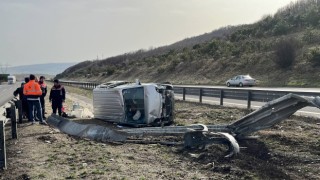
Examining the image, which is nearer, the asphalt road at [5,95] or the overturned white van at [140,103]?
the overturned white van at [140,103]

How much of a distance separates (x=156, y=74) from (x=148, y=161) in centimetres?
5569

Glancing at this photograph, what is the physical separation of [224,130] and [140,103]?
11.9 feet

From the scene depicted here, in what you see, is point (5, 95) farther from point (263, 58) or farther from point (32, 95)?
point (263, 58)

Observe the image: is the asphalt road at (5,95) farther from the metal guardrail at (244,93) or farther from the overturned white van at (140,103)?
the overturned white van at (140,103)

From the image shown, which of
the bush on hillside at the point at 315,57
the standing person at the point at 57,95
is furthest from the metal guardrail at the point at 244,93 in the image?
the bush on hillside at the point at 315,57

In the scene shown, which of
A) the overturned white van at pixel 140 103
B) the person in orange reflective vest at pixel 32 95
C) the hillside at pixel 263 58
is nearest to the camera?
the overturned white van at pixel 140 103

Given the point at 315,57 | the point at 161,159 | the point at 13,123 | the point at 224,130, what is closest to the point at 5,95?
the point at 315,57

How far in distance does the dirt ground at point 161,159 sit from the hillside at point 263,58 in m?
27.4

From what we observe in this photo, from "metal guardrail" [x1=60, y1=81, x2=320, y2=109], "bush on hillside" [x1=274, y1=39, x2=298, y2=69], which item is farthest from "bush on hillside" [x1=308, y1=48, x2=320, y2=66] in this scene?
"metal guardrail" [x1=60, y1=81, x2=320, y2=109]

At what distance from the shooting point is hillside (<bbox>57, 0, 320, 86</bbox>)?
40.3 m

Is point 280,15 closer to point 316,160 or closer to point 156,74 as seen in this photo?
point 156,74

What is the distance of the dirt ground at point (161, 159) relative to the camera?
7.12 m

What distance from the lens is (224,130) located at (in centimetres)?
1023

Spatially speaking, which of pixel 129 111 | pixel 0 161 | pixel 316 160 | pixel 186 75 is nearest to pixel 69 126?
pixel 129 111
